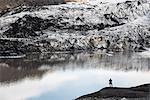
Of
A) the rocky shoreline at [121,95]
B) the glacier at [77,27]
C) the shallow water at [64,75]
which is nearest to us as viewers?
the rocky shoreline at [121,95]

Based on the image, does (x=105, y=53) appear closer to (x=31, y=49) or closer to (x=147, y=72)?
(x=31, y=49)

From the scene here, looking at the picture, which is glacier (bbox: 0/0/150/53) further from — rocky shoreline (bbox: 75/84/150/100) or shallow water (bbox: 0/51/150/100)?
rocky shoreline (bbox: 75/84/150/100)

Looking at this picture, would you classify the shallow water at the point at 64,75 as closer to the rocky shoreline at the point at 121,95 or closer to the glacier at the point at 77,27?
the rocky shoreline at the point at 121,95

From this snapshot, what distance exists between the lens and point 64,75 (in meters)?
32.6

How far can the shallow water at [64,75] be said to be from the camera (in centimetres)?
2427

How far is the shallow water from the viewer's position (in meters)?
24.3

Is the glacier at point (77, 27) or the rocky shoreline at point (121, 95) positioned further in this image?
the glacier at point (77, 27)

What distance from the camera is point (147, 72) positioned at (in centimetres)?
3456

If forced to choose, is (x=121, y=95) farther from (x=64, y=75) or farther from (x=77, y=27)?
(x=77, y=27)

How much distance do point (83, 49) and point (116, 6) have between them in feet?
46.8

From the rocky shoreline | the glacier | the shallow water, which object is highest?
the glacier

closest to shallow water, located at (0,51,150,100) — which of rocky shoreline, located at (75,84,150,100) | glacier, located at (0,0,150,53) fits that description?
rocky shoreline, located at (75,84,150,100)

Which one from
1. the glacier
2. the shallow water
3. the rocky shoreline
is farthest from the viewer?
the glacier

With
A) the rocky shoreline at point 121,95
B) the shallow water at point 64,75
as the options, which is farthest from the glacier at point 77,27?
the rocky shoreline at point 121,95
